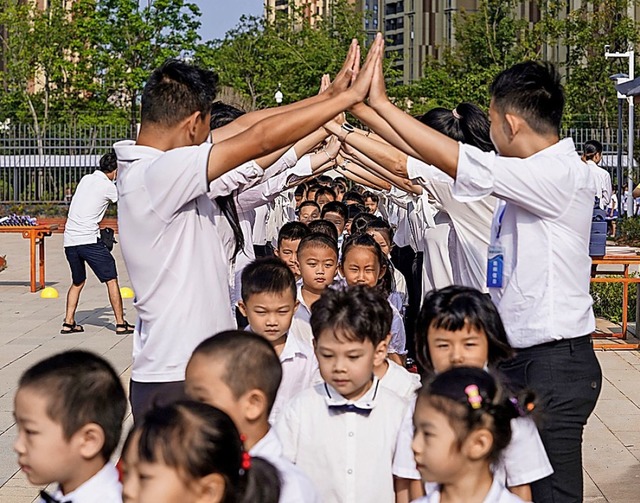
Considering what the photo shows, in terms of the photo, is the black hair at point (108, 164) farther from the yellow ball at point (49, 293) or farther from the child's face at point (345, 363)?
the child's face at point (345, 363)

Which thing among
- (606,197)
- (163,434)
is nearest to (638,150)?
(606,197)

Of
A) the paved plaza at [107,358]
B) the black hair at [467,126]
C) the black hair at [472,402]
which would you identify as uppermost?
the black hair at [467,126]

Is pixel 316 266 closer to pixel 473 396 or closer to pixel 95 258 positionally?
pixel 473 396

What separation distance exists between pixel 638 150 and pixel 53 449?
2677cm

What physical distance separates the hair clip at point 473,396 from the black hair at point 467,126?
2.44 meters

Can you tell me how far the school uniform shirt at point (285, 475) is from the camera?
3.25 metres

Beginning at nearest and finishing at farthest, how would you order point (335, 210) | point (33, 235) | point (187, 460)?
1. point (187, 460)
2. point (335, 210)
3. point (33, 235)

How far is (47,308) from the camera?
47.1 feet

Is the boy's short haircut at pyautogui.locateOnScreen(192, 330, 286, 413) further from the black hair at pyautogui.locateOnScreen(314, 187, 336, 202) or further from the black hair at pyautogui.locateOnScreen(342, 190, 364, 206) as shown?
the black hair at pyautogui.locateOnScreen(342, 190, 364, 206)

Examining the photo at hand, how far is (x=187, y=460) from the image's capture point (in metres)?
2.75

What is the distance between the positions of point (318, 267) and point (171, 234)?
2502mm

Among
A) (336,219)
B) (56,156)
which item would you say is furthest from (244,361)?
(56,156)

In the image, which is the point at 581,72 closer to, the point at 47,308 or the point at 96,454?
the point at 47,308

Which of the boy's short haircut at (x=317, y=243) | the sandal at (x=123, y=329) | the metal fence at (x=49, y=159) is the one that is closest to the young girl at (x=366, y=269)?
the boy's short haircut at (x=317, y=243)
